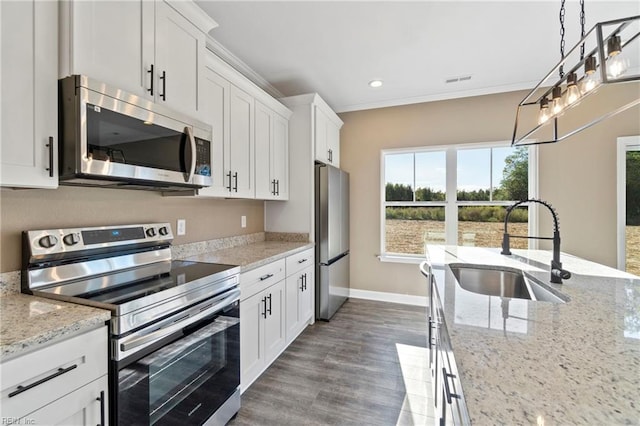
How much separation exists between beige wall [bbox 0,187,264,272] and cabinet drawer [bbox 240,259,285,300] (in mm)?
659

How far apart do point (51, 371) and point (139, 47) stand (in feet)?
4.90

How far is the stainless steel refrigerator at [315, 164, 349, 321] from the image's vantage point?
3.22 meters

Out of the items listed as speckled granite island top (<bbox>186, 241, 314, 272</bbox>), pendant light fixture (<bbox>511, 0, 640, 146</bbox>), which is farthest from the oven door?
pendant light fixture (<bbox>511, 0, 640, 146</bbox>)

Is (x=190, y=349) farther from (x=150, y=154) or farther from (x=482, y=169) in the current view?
(x=482, y=169)

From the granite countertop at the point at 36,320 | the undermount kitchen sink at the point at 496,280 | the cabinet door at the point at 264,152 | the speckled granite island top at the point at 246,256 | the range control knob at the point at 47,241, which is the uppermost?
the cabinet door at the point at 264,152

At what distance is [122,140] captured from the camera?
4.65ft

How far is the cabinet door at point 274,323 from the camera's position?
224 centimetres

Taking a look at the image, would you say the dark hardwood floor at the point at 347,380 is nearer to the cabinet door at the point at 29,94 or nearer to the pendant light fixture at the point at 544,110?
the cabinet door at the point at 29,94

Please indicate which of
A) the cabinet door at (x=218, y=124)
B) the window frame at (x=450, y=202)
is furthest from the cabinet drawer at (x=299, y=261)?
the window frame at (x=450, y=202)

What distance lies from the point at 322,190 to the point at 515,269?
195 centimetres

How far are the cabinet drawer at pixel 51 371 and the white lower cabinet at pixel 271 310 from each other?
2.96 ft

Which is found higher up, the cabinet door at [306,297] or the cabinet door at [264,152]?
the cabinet door at [264,152]

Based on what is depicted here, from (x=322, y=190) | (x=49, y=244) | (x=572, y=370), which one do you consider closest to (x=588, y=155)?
(x=322, y=190)

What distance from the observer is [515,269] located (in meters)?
1.81
